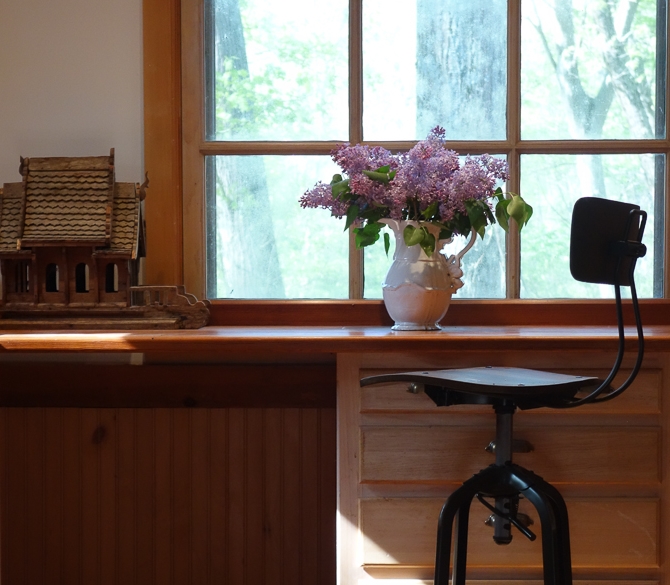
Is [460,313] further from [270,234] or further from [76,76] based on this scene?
[76,76]

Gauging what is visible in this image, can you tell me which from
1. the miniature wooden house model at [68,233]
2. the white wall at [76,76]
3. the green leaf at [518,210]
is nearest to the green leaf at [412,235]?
the green leaf at [518,210]

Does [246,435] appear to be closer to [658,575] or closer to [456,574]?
[456,574]

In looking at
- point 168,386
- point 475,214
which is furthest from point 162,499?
point 475,214

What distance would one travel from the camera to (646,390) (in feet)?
5.45

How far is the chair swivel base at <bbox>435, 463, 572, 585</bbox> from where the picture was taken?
4.30ft

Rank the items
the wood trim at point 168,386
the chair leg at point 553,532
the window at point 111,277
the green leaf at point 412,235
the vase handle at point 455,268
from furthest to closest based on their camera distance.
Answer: the wood trim at point 168,386
the window at point 111,277
the vase handle at point 455,268
the green leaf at point 412,235
the chair leg at point 553,532

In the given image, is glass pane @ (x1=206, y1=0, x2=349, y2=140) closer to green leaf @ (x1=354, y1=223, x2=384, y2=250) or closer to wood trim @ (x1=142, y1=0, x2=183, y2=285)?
wood trim @ (x1=142, y1=0, x2=183, y2=285)

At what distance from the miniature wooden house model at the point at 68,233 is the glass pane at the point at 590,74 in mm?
1186

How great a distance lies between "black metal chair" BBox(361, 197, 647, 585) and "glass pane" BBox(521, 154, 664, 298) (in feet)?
2.69

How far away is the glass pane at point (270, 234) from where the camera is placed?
221 centimetres

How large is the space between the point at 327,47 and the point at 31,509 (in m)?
1.61

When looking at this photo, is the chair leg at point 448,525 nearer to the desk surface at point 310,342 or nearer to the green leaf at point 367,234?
the desk surface at point 310,342

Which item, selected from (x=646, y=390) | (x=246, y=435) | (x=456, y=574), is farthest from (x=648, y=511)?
(x=246, y=435)

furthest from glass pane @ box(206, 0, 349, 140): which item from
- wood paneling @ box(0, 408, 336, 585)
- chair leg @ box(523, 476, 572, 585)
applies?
chair leg @ box(523, 476, 572, 585)
